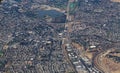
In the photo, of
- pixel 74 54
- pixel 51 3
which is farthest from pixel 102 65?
pixel 51 3

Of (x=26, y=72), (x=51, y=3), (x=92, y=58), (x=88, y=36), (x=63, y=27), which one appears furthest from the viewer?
(x=51, y=3)

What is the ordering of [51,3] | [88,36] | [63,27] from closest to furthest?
[88,36] → [63,27] → [51,3]

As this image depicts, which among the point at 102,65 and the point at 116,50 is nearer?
the point at 102,65

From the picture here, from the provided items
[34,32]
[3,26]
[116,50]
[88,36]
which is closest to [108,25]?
[88,36]

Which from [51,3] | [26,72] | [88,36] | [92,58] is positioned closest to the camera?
[26,72]

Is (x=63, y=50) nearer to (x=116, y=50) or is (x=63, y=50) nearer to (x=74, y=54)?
(x=74, y=54)

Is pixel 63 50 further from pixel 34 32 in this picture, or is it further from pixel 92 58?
pixel 34 32
